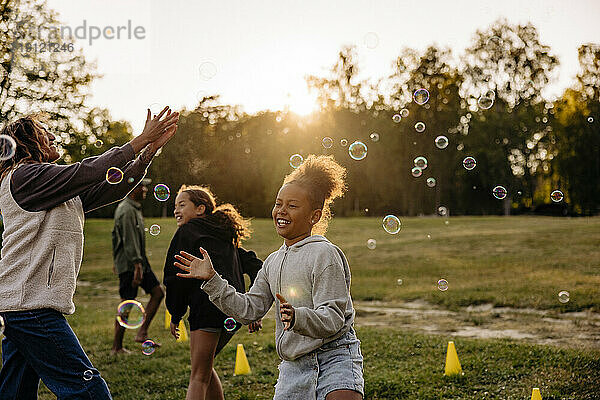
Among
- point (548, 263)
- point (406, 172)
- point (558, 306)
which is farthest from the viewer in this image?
point (406, 172)

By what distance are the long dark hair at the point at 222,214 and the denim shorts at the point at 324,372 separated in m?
1.56

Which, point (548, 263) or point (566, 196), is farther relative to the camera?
point (566, 196)

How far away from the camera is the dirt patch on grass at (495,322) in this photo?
8227 millimetres

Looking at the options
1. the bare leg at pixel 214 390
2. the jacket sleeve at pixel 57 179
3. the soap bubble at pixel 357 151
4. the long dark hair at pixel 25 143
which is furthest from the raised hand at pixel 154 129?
the soap bubble at pixel 357 151

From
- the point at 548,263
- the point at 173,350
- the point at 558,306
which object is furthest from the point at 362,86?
the point at 173,350

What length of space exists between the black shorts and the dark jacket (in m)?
3.28

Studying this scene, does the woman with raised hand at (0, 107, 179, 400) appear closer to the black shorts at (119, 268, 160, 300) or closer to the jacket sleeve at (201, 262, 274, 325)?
the jacket sleeve at (201, 262, 274, 325)

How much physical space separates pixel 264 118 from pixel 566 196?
23.9 meters

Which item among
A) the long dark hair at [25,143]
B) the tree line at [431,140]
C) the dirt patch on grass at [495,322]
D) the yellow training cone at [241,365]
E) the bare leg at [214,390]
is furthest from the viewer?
the tree line at [431,140]

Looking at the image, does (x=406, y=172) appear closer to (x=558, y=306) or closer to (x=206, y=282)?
(x=558, y=306)

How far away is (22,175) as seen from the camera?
137 inches

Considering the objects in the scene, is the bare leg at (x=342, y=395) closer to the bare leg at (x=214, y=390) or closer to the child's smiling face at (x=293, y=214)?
the child's smiling face at (x=293, y=214)

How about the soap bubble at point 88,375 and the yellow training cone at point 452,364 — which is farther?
the yellow training cone at point 452,364

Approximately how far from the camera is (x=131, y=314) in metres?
5.80
